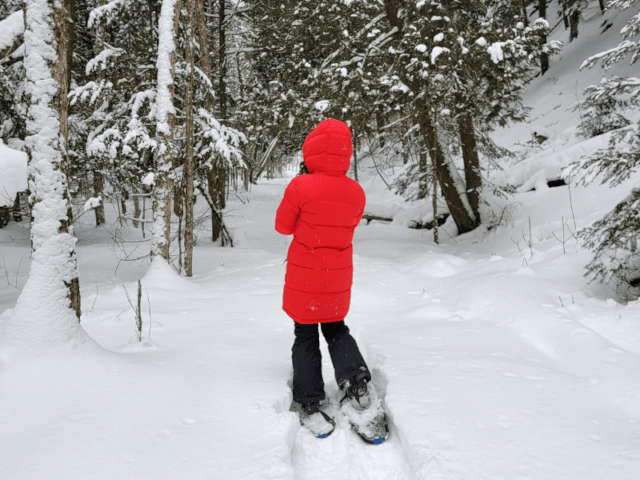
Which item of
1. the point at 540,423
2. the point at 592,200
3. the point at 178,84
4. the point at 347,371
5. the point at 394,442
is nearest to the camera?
the point at 540,423

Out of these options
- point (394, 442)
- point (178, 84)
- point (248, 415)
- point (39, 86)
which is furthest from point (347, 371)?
point (178, 84)

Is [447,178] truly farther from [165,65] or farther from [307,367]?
[307,367]

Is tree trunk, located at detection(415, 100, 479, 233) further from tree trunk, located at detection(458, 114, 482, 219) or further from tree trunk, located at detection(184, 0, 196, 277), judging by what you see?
tree trunk, located at detection(184, 0, 196, 277)

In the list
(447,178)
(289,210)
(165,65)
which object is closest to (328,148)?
(289,210)

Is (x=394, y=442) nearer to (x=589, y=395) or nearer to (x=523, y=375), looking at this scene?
(x=523, y=375)

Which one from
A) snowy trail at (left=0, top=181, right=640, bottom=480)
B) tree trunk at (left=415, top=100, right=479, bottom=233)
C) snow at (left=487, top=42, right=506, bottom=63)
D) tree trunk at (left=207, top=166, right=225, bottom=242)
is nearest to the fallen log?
tree trunk at (left=415, top=100, right=479, bottom=233)

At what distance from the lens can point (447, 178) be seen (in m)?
9.97

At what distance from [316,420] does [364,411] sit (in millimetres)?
347

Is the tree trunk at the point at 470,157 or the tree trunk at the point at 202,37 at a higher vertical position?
the tree trunk at the point at 202,37

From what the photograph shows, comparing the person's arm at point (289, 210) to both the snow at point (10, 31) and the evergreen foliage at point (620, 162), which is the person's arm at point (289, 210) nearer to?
the snow at point (10, 31)

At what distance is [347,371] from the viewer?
2.75 meters

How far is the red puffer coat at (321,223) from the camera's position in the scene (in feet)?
8.48

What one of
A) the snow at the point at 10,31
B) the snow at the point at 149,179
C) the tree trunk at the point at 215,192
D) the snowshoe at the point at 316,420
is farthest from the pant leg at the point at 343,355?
the tree trunk at the point at 215,192

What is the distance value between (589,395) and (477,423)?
0.97 metres
